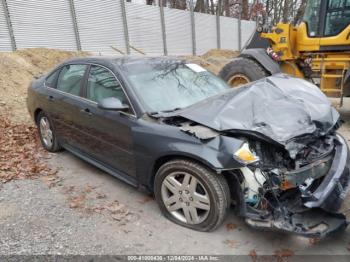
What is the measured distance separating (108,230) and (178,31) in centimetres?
1649

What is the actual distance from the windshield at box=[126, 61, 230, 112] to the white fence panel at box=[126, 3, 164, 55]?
11941 millimetres

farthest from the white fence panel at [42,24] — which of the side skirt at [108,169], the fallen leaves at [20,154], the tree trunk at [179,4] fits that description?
the tree trunk at [179,4]

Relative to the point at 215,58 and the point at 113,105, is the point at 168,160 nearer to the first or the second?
the point at 113,105

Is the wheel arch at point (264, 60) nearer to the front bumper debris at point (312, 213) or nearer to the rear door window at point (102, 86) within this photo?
the rear door window at point (102, 86)

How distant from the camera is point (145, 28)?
1628 cm

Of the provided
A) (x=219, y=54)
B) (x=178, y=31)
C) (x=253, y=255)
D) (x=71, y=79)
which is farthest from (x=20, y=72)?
(x=219, y=54)

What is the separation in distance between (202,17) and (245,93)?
1820cm

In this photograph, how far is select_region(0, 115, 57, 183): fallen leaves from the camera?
475 cm

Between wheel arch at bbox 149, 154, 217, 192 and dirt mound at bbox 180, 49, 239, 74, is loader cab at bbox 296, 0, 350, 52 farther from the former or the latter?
dirt mound at bbox 180, 49, 239, 74

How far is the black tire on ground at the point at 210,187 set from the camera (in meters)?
2.97

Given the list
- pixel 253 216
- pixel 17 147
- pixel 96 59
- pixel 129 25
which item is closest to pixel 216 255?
pixel 253 216

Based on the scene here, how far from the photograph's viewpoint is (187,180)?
3.15m

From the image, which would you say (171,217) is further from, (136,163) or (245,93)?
(245,93)

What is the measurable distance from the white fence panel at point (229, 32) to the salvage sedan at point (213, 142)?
19.4 meters
